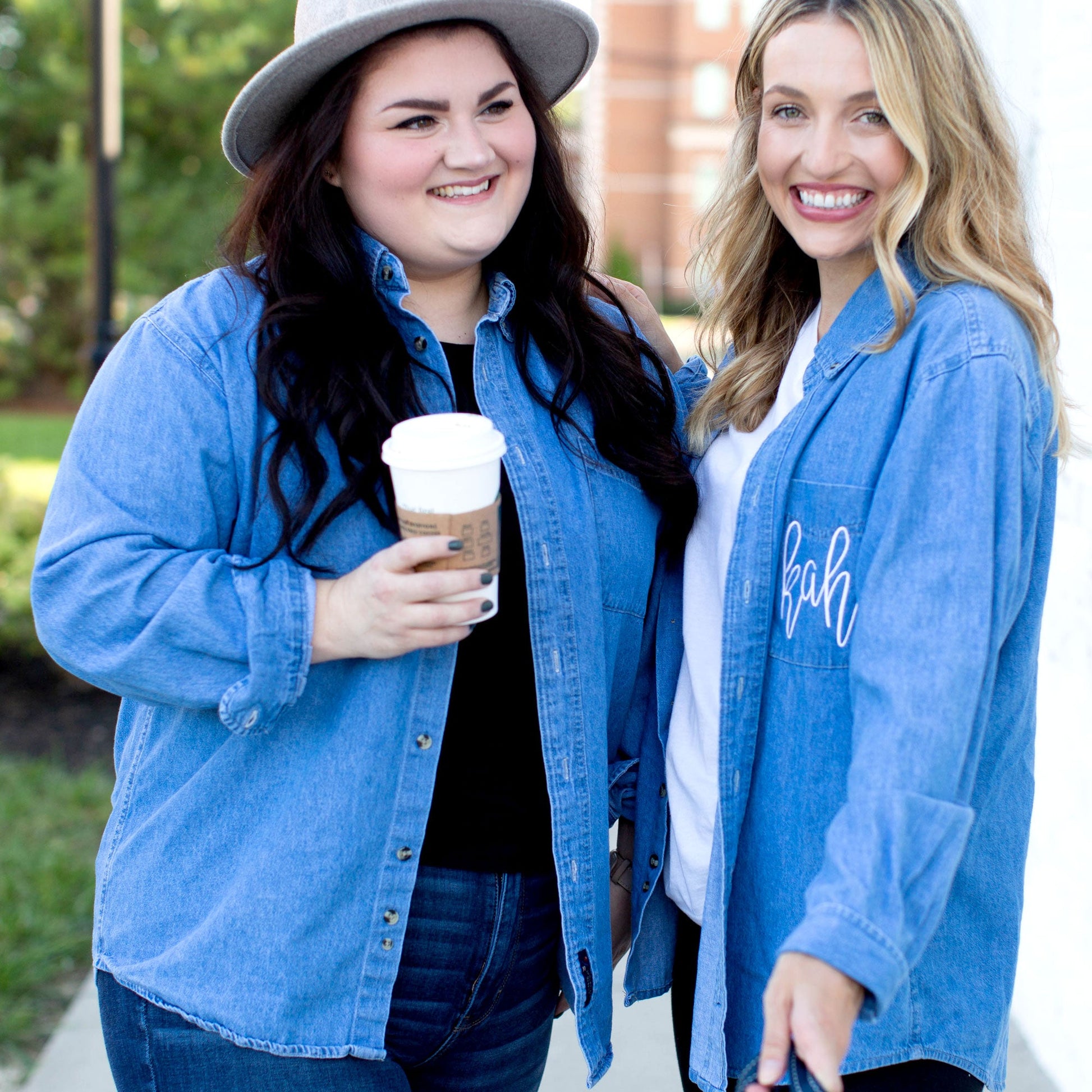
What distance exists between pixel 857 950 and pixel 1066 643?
1.99 metres

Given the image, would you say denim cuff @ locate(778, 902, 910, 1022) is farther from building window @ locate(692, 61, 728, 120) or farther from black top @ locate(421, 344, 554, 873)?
building window @ locate(692, 61, 728, 120)

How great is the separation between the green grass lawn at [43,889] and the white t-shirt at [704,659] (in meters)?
2.34

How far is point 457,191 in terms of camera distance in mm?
1937

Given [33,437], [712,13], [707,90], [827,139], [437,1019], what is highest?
[712,13]

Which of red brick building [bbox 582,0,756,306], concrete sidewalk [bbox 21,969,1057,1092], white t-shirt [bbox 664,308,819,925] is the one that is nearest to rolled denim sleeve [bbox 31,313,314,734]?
white t-shirt [bbox 664,308,819,925]

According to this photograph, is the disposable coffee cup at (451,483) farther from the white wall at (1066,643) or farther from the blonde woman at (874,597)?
the white wall at (1066,643)

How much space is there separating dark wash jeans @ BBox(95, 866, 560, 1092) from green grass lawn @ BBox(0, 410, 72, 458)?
32.7 feet

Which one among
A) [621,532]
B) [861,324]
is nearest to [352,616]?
[621,532]

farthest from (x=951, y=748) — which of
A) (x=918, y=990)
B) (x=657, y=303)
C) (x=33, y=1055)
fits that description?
(x=657, y=303)

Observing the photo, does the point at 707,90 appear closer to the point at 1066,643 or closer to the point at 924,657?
the point at 1066,643

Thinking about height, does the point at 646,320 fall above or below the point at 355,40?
below

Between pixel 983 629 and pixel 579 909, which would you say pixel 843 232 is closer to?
pixel 983 629

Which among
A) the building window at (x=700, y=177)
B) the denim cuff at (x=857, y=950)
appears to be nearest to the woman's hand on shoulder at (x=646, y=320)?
the denim cuff at (x=857, y=950)

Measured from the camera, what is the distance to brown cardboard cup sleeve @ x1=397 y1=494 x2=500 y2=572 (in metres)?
1.60
